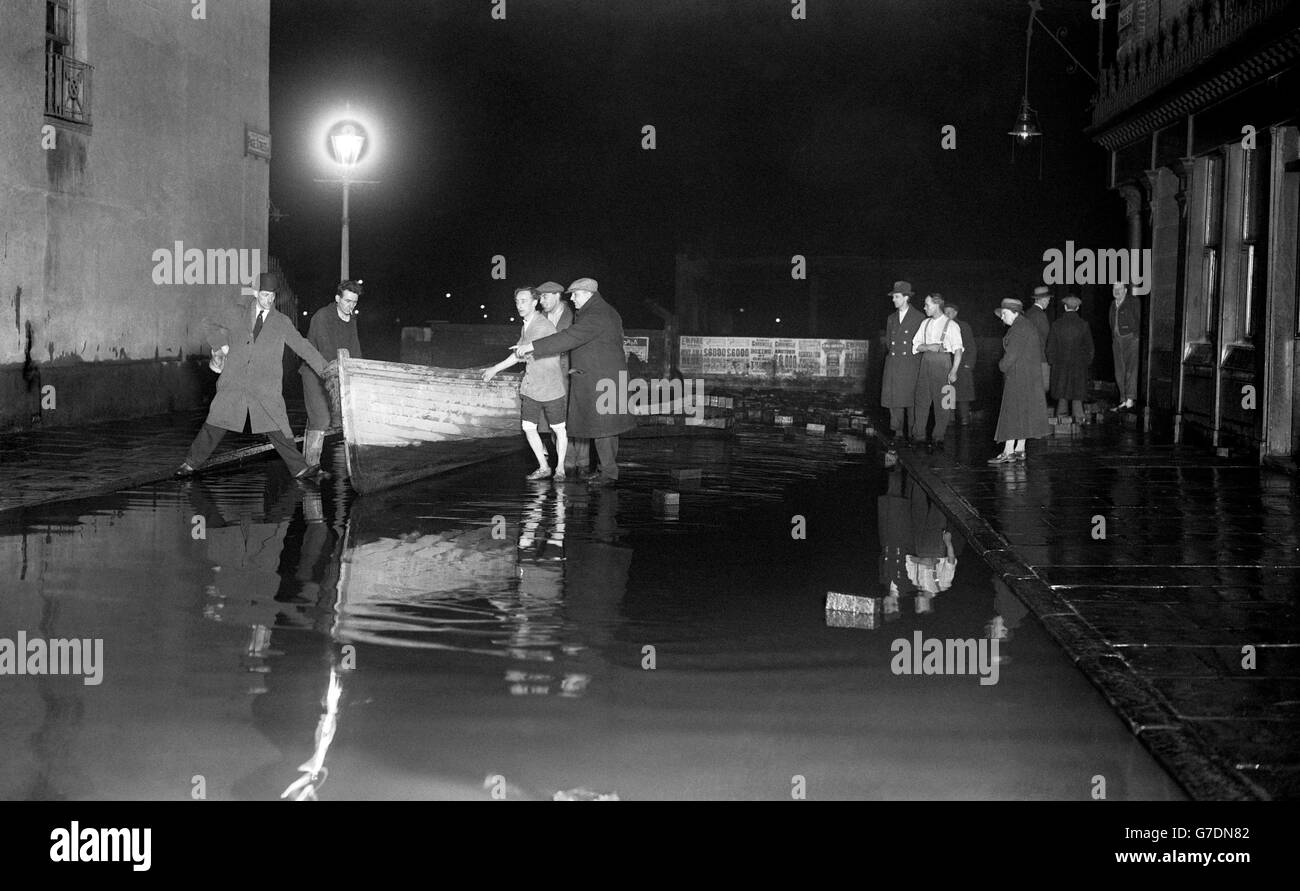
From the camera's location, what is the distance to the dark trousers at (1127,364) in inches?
929

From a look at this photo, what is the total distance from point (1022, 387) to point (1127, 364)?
7864mm

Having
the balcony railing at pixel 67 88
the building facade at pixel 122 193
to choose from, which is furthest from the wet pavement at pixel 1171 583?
the balcony railing at pixel 67 88

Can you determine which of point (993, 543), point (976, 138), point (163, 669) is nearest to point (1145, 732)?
point (163, 669)

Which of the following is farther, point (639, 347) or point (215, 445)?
point (639, 347)

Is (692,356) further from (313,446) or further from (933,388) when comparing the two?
(313,446)

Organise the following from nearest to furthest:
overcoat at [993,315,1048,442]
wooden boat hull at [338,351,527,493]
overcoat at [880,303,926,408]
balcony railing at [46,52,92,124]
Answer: wooden boat hull at [338,351,527,493] < overcoat at [993,315,1048,442] < balcony railing at [46,52,92,124] < overcoat at [880,303,926,408]

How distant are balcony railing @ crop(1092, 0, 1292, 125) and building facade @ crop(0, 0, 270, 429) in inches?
528

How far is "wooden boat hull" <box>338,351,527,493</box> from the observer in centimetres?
1388

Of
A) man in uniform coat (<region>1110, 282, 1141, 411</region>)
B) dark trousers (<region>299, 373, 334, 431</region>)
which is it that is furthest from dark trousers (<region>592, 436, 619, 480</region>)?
man in uniform coat (<region>1110, 282, 1141, 411</region>)

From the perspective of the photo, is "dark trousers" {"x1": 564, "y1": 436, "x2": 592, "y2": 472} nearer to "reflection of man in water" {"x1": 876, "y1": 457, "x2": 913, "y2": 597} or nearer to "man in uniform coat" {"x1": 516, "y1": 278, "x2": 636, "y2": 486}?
"man in uniform coat" {"x1": 516, "y1": 278, "x2": 636, "y2": 486}

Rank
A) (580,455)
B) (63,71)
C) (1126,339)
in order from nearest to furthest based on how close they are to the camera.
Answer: (580,455)
(63,71)
(1126,339)

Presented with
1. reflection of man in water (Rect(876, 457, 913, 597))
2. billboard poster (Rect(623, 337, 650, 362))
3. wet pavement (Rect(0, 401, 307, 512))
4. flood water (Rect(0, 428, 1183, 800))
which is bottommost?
flood water (Rect(0, 428, 1183, 800))

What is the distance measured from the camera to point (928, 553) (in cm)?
1063

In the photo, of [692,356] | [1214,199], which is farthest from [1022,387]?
[692,356]
